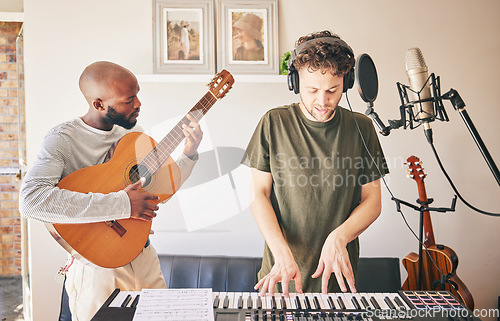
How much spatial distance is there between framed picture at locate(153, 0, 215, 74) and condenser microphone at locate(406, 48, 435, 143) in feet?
3.83

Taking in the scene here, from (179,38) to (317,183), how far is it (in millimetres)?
1248

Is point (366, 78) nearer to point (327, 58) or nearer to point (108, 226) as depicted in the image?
point (327, 58)

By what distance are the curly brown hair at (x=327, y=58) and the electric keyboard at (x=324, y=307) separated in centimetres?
103

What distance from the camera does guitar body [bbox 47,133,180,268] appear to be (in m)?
1.86

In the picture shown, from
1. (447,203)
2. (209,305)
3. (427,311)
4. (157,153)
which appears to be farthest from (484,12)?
(209,305)

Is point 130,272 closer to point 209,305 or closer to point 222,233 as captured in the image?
point 209,305

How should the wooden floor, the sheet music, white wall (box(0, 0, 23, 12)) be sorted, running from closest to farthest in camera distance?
the sheet music < white wall (box(0, 0, 23, 12)) < the wooden floor

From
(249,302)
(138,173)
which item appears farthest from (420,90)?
(138,173)

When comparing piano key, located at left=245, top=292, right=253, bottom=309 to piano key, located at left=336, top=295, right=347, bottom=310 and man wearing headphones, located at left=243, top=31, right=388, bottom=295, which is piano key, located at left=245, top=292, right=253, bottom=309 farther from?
piano key, located at left=336, top=295, right=347, bottom=310

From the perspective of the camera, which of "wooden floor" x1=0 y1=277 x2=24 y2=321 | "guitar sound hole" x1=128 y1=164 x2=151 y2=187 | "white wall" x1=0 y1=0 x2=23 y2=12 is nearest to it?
"guitar sound hole" x1=128 y1=164 x2=151 y2=187

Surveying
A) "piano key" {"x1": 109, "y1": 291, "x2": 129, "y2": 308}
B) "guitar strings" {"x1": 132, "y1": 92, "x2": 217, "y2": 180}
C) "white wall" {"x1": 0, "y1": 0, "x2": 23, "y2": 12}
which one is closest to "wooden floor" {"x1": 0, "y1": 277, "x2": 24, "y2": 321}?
"piano key" {"x1": 109, "y1": 291, "x2": 129, "y2": 308}

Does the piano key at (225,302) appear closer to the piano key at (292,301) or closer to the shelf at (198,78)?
the piano key at (292,301)

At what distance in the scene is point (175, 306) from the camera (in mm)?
1585

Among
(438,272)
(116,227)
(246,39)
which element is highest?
(246,39)
